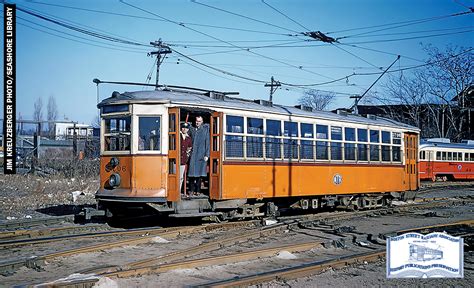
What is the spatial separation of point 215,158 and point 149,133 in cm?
159

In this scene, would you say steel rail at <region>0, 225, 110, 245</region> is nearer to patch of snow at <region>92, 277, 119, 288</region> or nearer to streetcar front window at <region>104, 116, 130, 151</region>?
streetcar front window at <region>104, 116, 130, 151</region>

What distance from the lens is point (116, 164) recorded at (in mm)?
11648

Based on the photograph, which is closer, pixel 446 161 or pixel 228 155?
pixel 228 155

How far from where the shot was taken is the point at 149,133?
11523 mm

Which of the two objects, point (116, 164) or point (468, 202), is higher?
point (116, 164)

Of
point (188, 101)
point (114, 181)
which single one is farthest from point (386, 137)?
point (114, 181)

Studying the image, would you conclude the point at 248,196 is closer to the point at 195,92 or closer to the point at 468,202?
the point at 195,92

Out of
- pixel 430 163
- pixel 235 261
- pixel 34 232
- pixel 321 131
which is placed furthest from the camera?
pixel 430 163

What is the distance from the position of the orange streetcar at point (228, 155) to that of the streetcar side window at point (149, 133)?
0.07 ft

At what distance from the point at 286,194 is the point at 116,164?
448cm

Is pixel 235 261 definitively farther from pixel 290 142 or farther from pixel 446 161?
pixel 446 161

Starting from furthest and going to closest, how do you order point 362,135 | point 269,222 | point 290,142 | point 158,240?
point 362,135, point 290,142, point 269,222, point 158,240

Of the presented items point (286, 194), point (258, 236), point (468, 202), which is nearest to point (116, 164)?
point (258, 236)

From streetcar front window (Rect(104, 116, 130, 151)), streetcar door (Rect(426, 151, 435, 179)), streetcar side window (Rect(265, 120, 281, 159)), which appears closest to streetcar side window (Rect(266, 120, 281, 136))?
streetcar side window (Rect(265, 120, 281, 159))
